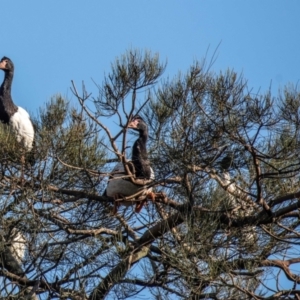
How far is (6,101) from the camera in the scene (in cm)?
602

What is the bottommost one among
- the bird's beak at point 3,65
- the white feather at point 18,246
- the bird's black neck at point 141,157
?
the white feather at point 18,246

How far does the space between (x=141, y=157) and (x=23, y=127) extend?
2.37 ft

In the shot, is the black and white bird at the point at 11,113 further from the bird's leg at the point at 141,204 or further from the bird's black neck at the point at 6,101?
the bird's leg at the point at 141,204

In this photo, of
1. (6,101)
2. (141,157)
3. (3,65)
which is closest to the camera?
(141,157)

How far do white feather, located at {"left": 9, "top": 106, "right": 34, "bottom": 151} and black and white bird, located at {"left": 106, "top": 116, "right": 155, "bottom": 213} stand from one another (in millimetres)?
439

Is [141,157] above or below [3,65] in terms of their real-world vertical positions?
below

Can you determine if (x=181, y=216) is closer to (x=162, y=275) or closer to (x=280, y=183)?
(x=162, y=275)

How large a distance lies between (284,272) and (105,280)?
2.81ft

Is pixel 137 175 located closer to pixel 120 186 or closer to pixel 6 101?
pixel 120 186

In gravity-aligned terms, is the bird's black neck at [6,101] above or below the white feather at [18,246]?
above

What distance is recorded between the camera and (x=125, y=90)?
454 centimetres

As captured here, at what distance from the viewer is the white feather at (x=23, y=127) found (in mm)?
A: 4754

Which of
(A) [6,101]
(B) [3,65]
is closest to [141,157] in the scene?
(A) [6,101]

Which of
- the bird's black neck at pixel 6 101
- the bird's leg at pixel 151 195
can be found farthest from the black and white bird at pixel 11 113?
the bird's leg at pixel 151 195
